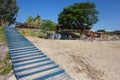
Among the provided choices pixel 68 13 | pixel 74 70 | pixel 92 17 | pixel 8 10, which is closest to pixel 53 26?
pixel 68 13

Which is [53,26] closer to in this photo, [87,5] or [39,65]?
[87,5]

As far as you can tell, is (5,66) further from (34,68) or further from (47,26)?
(47,26)

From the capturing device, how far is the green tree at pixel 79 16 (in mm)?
39531

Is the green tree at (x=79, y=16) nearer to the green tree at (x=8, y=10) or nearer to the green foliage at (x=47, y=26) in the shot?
the green foliage at (x=47, y=26)

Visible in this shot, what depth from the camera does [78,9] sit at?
40.1 m

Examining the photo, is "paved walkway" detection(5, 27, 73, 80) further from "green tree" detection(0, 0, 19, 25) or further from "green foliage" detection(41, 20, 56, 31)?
"green tree" detection(0, 0, 19, 25)

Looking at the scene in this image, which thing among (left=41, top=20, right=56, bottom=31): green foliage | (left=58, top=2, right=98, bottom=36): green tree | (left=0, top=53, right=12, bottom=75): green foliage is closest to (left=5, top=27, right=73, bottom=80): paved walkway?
(left=0, top=53, right=12, bottom=75): green foliage

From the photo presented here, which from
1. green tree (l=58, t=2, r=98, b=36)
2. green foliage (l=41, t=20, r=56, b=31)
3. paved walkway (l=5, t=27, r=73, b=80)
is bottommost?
paved walkway (l=5, t=27, r=73, b=80)

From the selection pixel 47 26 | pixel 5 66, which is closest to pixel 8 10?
pixel 47 26

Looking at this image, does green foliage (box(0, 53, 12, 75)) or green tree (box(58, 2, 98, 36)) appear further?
green tree (box(58, 2, 98, 36))

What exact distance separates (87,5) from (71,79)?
34211 mm

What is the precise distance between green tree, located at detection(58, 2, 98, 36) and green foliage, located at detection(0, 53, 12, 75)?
29.4 m

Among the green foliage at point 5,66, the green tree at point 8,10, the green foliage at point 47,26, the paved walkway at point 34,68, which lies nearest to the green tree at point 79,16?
the green foliage at point 47,26

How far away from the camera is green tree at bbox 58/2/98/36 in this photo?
1556 inches
